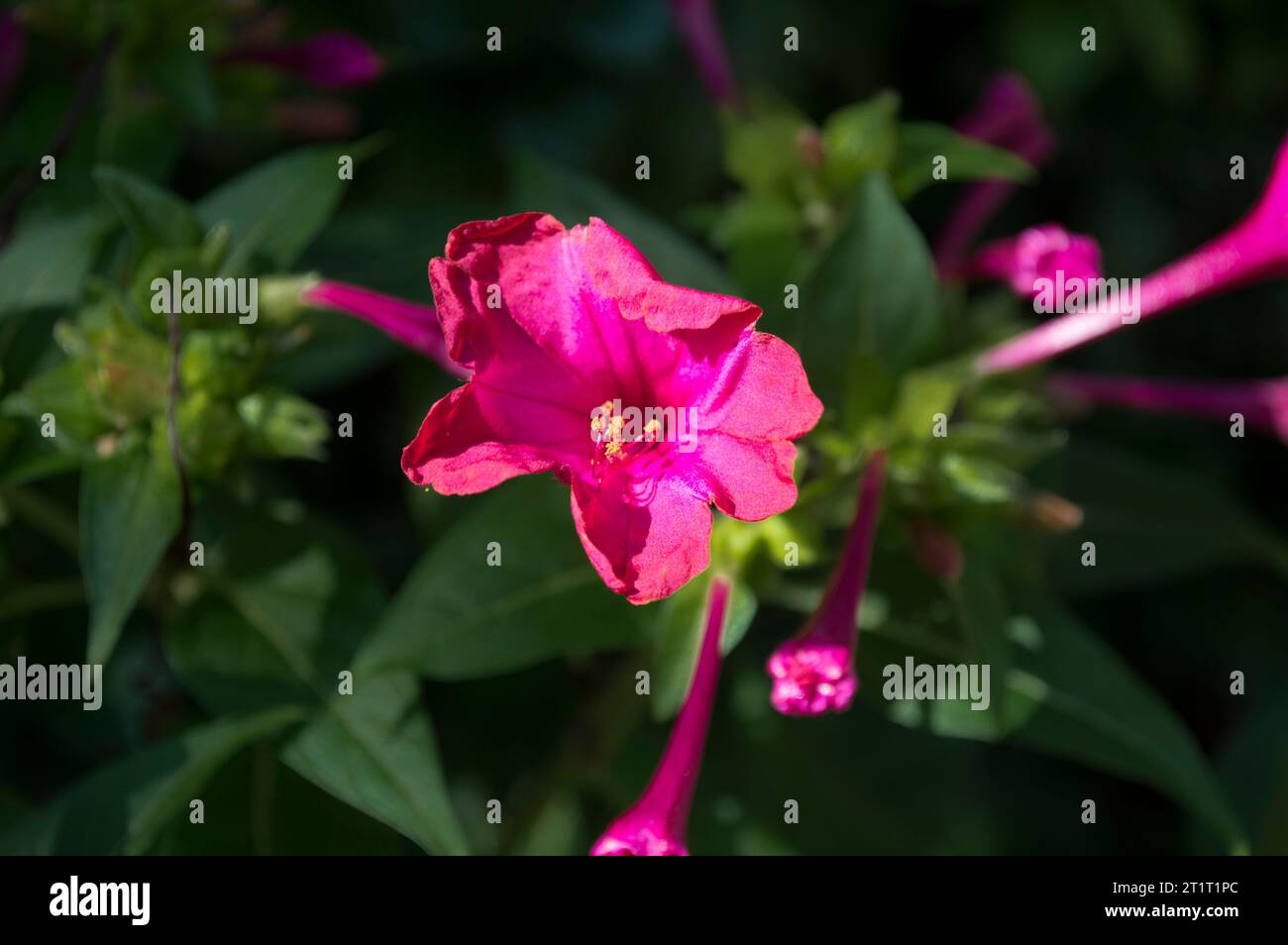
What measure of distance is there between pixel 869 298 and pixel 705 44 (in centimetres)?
62

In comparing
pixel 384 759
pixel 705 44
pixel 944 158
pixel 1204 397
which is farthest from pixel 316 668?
pixel 1204 397

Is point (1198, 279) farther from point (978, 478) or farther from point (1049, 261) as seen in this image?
point (978, 478)

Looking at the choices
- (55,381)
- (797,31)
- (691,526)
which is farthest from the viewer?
(797,31)

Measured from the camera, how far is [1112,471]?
1895mm

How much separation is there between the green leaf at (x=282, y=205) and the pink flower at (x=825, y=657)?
0.70 m

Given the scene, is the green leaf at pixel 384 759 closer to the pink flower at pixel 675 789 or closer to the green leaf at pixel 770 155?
the pink flower at pixel 675 789

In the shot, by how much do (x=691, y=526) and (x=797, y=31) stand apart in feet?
4.21

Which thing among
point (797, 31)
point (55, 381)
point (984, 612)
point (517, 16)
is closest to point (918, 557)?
point (984, 612)

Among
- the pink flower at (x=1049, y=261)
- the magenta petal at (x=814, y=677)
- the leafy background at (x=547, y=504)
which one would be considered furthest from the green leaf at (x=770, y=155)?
the magenta petal at (x=814, y=677)

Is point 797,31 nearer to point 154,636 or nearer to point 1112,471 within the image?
point 1112,471

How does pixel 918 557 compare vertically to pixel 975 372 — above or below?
below

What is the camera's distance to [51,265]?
1.35m

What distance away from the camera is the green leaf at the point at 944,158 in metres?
1.46

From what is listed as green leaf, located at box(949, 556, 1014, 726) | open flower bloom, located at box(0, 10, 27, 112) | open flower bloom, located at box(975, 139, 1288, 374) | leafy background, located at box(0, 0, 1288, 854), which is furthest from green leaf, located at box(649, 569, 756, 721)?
open flower bloom, located at box(0, 10, 27, 112)
